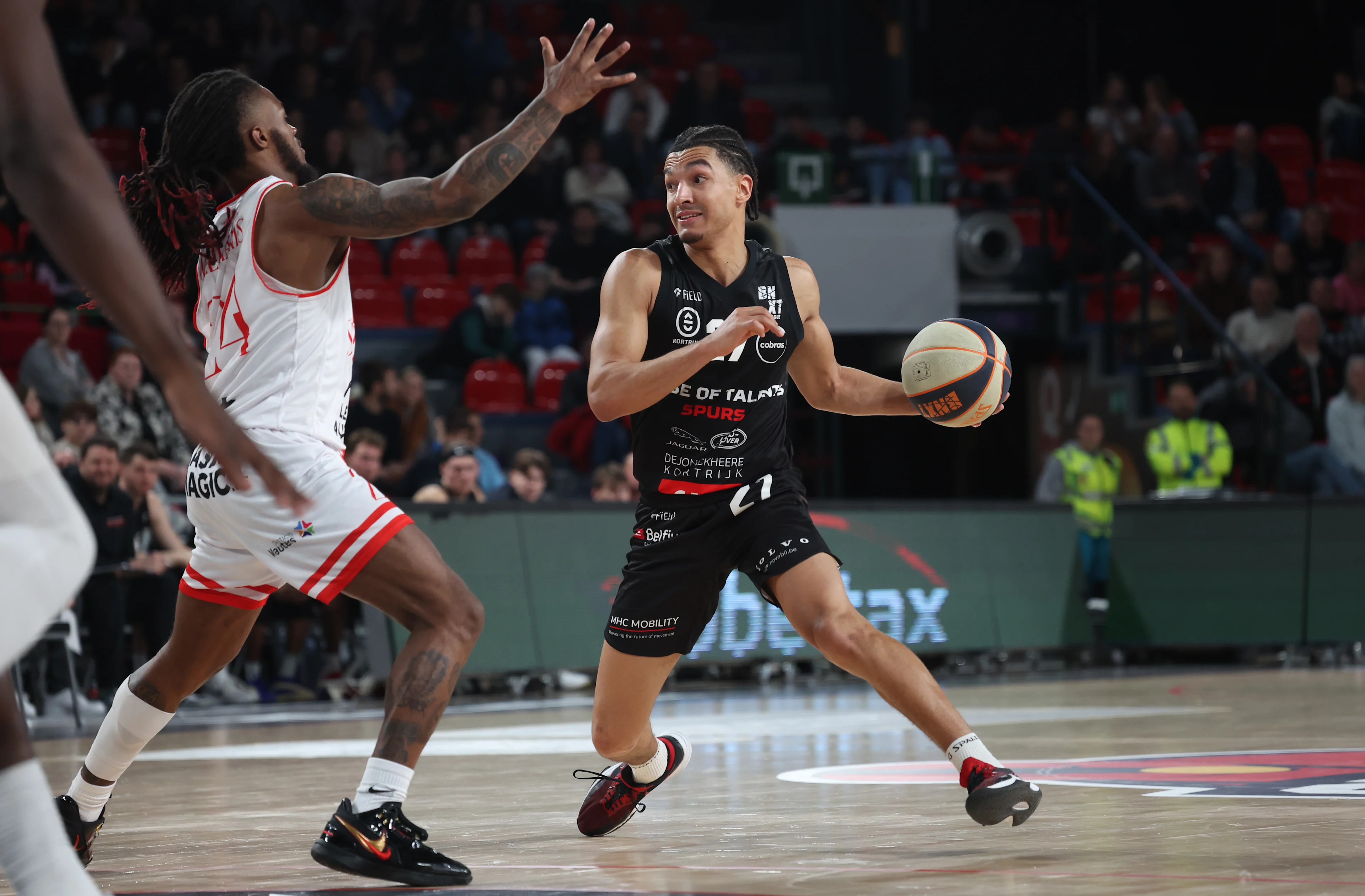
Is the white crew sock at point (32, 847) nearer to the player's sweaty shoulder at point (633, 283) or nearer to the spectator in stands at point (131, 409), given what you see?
the player's sweaty shoulder at point (633, 283)

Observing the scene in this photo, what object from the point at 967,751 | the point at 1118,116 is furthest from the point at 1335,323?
the point at 967,751

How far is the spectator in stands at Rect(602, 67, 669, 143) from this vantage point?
1955 centimetres

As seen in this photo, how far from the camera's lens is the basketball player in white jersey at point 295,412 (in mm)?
4152

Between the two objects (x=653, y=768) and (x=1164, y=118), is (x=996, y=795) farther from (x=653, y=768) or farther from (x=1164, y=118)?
(x=1164, y=118)

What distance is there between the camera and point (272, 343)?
4.44 metres

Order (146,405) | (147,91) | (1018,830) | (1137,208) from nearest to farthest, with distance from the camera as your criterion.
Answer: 1. (1018,830)
2. (146,405)
3. (147,91)
4. (1137,208)

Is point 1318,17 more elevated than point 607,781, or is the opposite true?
point 1318,17

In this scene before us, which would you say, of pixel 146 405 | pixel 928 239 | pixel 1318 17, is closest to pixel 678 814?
pixel 146 405

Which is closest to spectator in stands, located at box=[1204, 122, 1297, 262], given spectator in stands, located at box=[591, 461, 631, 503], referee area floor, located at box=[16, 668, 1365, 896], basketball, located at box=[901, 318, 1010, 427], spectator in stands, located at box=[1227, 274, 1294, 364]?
spectator in stands, located at box=[1227, 274, 1294, 364]

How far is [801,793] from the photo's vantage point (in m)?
6.05

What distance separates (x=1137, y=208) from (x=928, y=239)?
2781mm

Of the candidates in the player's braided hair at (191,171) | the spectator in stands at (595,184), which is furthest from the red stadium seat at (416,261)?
the player's braided hair at (191,171)

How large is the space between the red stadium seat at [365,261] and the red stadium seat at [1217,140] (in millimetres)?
10935

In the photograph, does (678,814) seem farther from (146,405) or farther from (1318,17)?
(1318,17)
